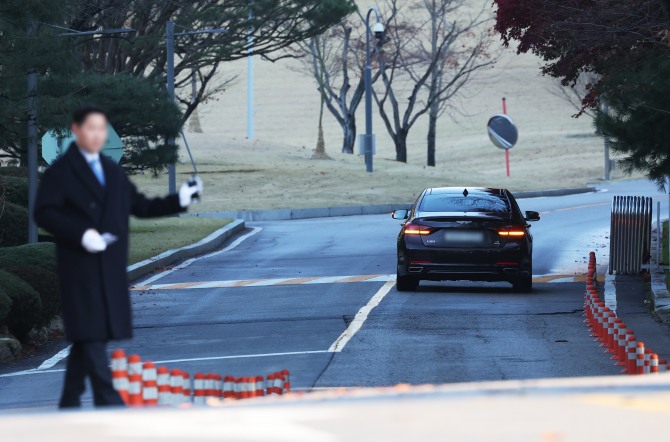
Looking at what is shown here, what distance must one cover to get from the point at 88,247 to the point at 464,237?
12.1 metres

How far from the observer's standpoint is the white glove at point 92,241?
6898 millimetres

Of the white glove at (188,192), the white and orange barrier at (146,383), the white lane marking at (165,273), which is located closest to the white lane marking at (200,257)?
the white lane marking at (165,273)

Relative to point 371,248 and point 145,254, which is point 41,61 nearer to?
point 145,254

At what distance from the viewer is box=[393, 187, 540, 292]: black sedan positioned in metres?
18.7

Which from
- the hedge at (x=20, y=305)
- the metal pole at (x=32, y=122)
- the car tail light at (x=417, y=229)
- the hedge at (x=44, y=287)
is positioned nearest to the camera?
the hedge at (x=20, y=305)

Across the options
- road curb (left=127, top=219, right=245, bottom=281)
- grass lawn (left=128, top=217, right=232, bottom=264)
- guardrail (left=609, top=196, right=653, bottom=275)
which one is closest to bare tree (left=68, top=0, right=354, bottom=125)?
grass lawn (left=128, top=217, right=232, bottom=264)

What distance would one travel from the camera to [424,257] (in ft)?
61.6

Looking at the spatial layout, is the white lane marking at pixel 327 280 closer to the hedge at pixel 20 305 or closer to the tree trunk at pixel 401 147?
the hedge at pixel 20 305

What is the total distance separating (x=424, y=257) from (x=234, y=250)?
9.90 metres

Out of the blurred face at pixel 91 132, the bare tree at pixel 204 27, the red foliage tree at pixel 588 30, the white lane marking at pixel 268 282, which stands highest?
the bare tree at pixel 204 27

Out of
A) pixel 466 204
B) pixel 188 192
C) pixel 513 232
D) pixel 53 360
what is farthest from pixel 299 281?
pixel 188 192

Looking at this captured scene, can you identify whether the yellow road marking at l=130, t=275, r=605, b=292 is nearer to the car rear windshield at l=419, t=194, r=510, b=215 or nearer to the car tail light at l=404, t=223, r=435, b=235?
the car rear windshield at l=419, t=194, r=510, b=215

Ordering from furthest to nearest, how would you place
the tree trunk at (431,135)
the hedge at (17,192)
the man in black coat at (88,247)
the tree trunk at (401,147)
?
the tree trunk at (431,135)
the tree trunk at (401,147)
the hedge at (17,192)
the man in black coat at (88,247)

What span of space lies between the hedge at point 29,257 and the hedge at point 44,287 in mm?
431
